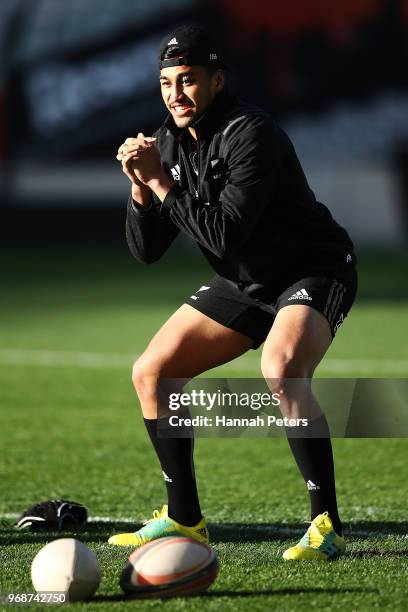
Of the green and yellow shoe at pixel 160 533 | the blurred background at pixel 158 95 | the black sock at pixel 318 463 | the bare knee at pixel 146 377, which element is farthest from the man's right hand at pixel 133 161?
the blurred background at pixel 158 95

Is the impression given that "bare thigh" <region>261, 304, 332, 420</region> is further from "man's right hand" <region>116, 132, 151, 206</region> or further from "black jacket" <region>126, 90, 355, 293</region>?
"man's right hand" <region>116, 132, 151, 206</region>

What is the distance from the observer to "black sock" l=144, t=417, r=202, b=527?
5.64m

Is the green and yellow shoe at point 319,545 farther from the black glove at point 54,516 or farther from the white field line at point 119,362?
the white field line at point 119,362

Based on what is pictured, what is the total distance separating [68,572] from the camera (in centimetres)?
452

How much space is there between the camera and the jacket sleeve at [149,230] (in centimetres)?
569

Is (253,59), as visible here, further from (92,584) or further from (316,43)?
(92,584)

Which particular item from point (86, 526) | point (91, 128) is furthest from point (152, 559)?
point (91, 128)

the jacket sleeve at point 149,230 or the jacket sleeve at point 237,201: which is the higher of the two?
the jacket sleeve at point 237,201

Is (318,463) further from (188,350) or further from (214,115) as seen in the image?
(214,115)

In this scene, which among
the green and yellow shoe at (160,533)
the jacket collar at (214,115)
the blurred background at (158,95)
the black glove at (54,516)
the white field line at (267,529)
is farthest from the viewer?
the blurred background at (158,95)

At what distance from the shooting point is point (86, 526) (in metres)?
6.13

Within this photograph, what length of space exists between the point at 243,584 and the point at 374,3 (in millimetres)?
27401

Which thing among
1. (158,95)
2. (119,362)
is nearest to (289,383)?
(119,362)

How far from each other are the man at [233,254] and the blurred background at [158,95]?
73.5 feet
